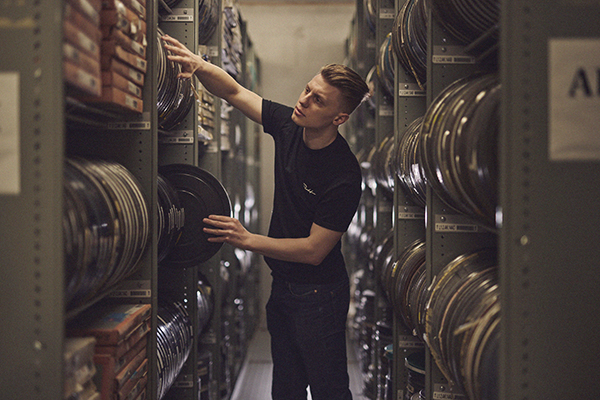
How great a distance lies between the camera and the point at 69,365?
1.44m

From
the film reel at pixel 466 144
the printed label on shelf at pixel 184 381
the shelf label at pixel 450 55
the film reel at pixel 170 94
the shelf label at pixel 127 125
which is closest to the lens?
the film reel at pixel 466 144

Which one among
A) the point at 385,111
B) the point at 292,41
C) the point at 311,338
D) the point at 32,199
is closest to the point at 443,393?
the point at 311,338

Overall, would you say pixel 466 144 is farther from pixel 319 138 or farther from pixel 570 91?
pixel 319 138

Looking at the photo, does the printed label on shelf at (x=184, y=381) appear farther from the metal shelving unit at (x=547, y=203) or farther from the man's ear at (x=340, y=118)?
the metal shelving unit at (x=547, y=203)

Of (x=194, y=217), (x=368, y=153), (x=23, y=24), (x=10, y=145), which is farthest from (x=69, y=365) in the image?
(x=368, y=153)

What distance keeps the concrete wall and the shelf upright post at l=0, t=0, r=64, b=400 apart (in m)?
5.84

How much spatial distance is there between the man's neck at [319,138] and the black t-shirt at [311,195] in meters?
0.03

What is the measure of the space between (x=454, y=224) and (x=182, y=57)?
1.48 m

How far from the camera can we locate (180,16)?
3057 millimetres

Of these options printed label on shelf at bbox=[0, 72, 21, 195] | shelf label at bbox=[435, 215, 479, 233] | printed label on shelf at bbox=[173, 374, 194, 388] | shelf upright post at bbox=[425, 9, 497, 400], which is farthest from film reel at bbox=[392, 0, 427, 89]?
printed label on shelf at bbox=[173, 374, 194, 388]

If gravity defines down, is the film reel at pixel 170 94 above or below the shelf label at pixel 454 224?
above

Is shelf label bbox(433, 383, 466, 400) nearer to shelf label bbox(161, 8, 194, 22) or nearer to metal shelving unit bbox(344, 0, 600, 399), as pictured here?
metal shelving unit bbox(344, 0, 600, 399)

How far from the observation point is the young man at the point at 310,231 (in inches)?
105

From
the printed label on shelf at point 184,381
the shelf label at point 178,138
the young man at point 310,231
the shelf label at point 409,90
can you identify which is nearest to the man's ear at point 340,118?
the young man at point 310,231
